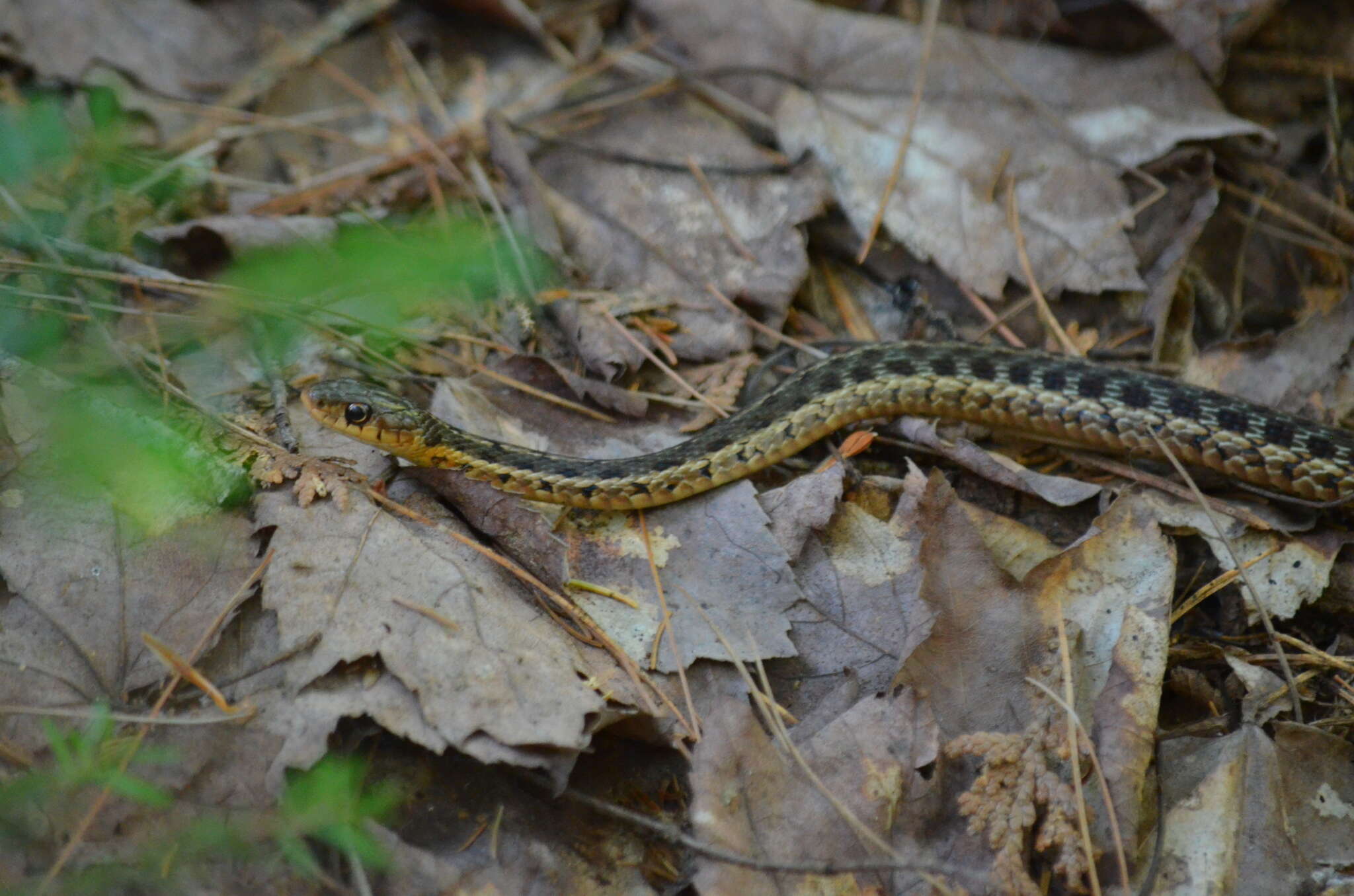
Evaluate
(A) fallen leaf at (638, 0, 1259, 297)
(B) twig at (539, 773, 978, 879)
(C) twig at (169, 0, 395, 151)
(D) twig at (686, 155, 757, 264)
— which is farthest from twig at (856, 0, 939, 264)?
(C) twig at (169, 0, 395, 151)

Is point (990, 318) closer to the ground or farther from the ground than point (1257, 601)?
farther from the ground

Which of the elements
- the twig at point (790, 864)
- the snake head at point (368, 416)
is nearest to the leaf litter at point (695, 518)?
the twig at point (790, 864)

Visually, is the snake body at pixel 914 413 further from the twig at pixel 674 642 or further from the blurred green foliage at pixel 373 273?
the blurred green foliage at pixel 373 273

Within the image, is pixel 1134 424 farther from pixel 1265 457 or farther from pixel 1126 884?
pixel 1126 884

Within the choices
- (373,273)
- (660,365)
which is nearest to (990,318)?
(660,365)

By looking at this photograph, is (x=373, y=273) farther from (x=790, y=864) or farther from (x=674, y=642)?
(x=790, y=864)
